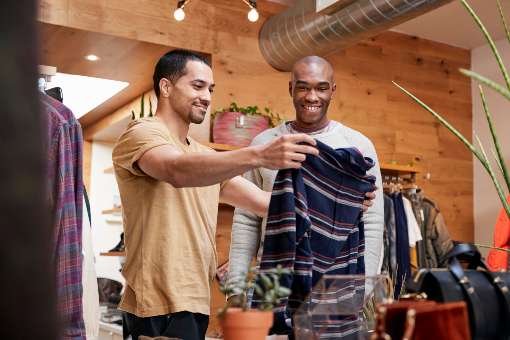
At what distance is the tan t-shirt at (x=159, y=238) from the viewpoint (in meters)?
1.96

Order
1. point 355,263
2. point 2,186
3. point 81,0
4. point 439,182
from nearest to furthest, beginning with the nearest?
point 2,186, point 355,263, point 81,0, point 439,182

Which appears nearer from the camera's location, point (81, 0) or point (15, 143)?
point (15, 143)

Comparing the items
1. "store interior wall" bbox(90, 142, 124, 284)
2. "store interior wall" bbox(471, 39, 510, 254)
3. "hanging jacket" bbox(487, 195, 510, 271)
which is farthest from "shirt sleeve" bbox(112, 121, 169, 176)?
"store interior wall" bbox(90, 142, 124, 284)

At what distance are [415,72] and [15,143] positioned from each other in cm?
562

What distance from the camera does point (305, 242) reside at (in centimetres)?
163

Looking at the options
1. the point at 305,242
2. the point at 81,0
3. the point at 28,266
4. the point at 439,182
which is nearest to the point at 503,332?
the point at 305,242

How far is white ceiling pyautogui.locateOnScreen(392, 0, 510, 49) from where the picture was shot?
5020 millimetres

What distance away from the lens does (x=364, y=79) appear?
17.7 ft

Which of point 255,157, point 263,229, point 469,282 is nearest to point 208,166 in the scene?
point 255,157

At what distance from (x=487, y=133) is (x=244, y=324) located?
204 inches

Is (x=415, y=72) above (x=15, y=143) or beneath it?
above

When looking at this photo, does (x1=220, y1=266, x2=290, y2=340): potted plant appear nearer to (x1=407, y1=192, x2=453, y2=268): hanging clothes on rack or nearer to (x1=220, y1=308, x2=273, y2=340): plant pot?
(x1=220, y1=308, x2=273, y2=340): plant pot

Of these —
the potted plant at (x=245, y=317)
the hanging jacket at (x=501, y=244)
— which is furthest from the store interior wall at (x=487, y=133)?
the potted plant at (x=245, y=317)

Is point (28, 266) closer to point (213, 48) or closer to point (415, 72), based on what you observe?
point (213, 48)
